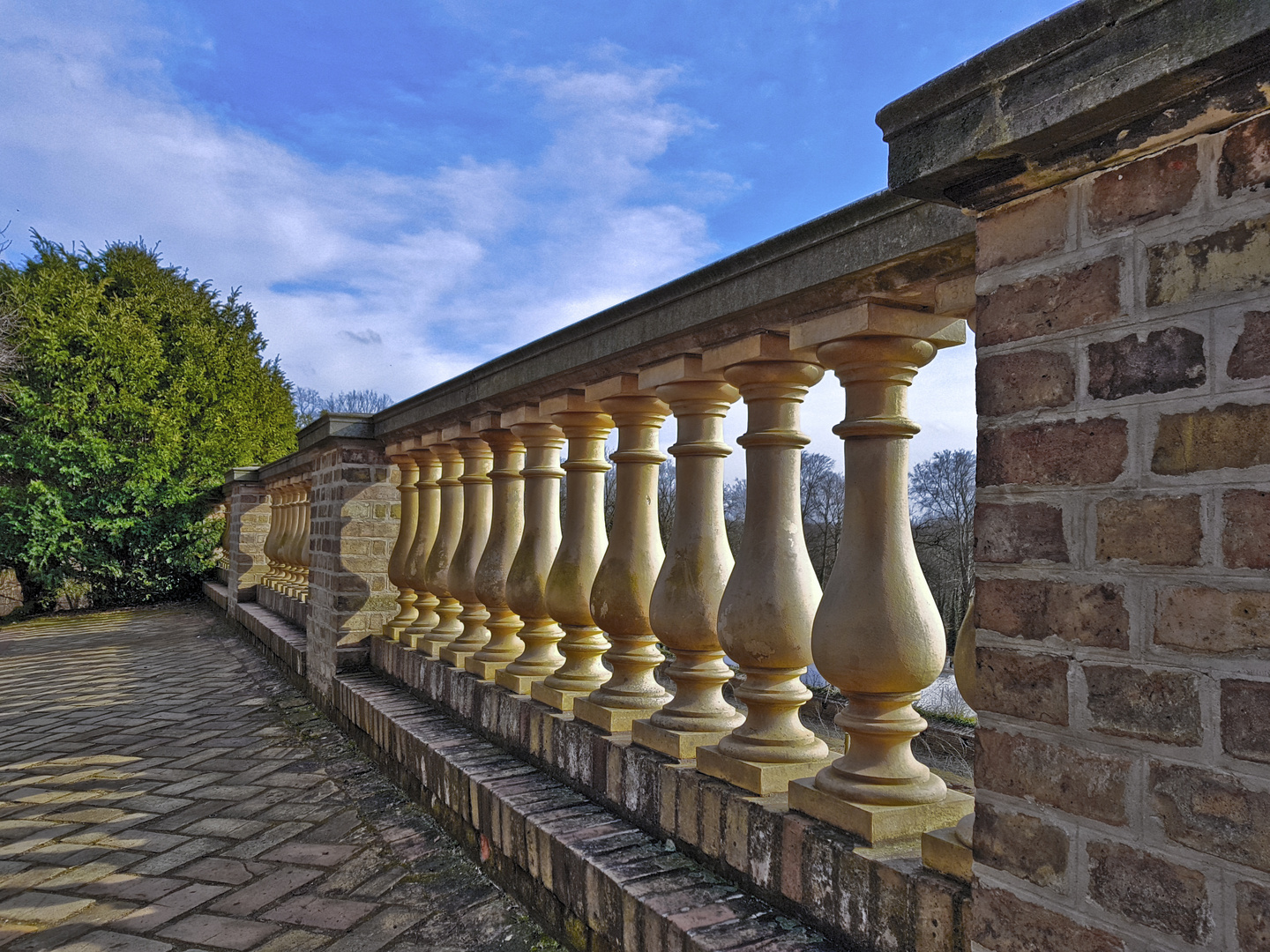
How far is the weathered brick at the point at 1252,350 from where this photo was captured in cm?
98

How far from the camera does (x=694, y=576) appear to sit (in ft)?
7.68

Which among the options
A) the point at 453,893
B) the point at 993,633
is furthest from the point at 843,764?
the point at 453,893

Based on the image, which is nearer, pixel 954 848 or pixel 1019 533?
pixel 1019 533

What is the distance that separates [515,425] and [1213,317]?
266cm

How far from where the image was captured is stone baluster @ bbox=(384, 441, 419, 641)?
4605 millimetres

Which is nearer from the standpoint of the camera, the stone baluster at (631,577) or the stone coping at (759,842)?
the stone coping at (759,842)

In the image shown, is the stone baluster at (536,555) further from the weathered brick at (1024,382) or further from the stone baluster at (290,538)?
the stone baluster at (290,538)

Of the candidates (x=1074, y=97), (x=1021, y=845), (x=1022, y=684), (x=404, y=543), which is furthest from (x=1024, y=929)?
(x=404, y=543)

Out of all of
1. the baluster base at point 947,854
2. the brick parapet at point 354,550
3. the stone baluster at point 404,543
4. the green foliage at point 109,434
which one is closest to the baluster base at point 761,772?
the baluster base at point 947,854

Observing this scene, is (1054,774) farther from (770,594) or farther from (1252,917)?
(770,594)

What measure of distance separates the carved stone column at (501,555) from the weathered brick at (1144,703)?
2557 millimetres

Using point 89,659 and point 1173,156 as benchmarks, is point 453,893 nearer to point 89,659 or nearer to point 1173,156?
point 1173,156

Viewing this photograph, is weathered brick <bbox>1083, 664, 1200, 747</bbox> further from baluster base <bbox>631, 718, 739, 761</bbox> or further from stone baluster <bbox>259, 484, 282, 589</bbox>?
stone baluster <bbox>259, 484, 282, 589</bbox>

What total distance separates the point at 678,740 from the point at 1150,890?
135 centimetres
